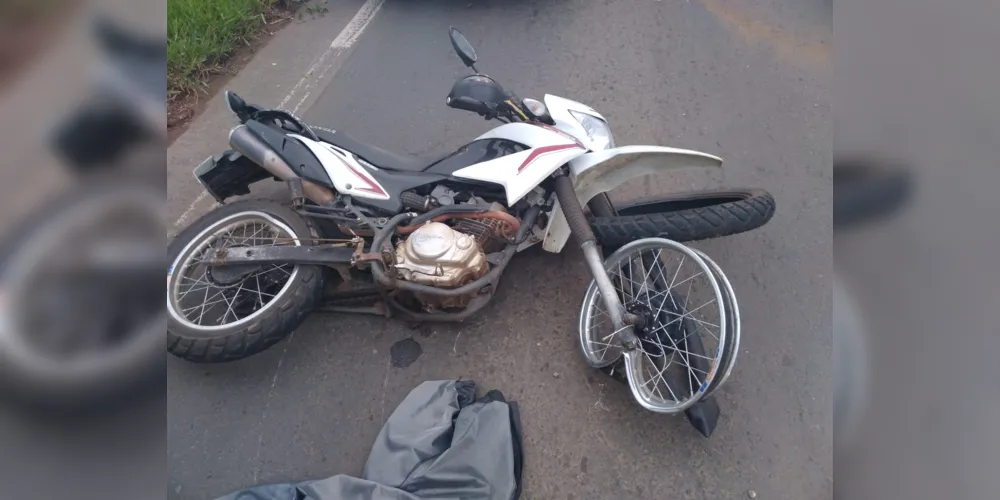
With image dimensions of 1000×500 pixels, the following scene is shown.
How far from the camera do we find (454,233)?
2.68 m

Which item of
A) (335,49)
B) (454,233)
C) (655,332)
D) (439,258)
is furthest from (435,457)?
(335,49)

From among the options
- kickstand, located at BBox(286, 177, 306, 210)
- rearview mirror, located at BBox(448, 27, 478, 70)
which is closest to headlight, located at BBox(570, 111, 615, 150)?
rearview mirror, located at BBox(448, 27, 478, 70)

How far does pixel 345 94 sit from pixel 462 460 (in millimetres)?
3134

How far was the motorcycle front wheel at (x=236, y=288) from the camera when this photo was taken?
257 cm

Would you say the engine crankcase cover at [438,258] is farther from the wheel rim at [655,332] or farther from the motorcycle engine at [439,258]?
the wheel rim at [655,332]

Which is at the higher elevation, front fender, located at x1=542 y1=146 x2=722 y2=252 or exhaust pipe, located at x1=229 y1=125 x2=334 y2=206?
front fender, located at x1=542 y1=146 x2=722 y2=252

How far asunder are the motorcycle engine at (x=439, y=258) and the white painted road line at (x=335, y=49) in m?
1.93

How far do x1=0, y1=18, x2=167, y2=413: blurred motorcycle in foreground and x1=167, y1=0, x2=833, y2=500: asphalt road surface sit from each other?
1.80m

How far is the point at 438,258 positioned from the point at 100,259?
68.3 inches

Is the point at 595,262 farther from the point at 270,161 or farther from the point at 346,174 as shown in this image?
→ the point at 270,161

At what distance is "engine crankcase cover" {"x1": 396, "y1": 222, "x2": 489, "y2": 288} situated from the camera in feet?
8.57

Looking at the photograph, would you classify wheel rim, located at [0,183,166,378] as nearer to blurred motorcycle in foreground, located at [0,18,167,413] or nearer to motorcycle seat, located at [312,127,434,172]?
blurred motorcycle in foreground, located at [0,18,167,413]

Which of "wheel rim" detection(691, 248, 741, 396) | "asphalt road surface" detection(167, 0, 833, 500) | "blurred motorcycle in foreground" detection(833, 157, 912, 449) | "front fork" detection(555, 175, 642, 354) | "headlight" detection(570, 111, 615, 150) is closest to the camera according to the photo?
"blurred motorcycle in foreground" detection(833, 157, 912, 449)

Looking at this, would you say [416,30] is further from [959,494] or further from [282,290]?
[959,494]
